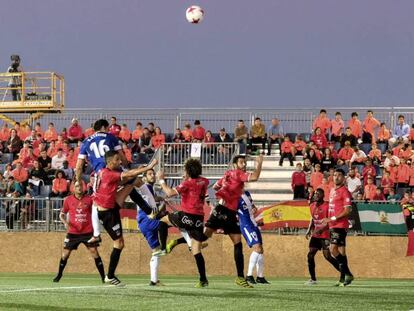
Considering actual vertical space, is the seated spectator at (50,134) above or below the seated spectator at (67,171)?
above

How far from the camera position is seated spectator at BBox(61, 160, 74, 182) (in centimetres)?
3209

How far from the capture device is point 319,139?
110ft

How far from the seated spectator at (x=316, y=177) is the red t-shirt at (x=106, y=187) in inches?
562

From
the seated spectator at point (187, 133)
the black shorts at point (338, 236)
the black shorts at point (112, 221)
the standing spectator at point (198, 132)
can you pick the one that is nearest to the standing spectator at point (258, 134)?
the standing spectator at point (198, 132)

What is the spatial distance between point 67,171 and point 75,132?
510cm

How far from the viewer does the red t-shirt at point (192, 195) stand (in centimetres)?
1672

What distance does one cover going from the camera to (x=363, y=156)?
3200cm

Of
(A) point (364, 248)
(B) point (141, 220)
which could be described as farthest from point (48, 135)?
(B) point (141, 220)

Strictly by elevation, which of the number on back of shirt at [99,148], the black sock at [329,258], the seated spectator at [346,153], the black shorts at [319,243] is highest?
the number on back of shirt at [99,148]

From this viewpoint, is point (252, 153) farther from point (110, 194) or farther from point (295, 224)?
point (110, 194)

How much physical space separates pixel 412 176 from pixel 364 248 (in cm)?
322

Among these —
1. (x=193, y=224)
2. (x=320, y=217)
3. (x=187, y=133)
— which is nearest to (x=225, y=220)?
(x=193, y=224)

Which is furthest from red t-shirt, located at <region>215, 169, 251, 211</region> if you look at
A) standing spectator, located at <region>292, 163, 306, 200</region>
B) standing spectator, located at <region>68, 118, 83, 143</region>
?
standing spectator, located at <region>68, 118, 83, 143</region>

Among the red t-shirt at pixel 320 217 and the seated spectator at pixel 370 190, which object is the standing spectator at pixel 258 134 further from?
the red t-shirt at pixel 320 217
